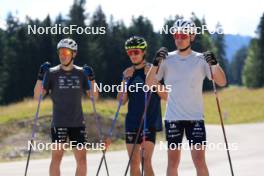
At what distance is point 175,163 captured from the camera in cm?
696

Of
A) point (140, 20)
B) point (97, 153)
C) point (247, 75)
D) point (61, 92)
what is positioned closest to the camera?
point (61, 92)

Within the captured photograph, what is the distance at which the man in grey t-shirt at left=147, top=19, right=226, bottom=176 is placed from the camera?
6941 millimetres

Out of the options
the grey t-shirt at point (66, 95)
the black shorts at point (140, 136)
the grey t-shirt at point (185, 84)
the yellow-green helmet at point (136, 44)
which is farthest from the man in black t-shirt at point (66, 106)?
the grey t-shirt at point (185, 84)

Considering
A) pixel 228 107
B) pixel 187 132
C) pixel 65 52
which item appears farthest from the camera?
pixel 228 107

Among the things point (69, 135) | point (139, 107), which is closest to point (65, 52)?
point (69, 135)

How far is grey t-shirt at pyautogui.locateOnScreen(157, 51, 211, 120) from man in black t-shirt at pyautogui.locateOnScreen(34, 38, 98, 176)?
1398 mm

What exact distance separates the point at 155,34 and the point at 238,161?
274ft

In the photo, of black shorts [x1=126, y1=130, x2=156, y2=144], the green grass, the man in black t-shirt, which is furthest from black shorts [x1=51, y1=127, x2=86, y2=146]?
the green grass

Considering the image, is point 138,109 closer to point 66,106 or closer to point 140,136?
point 140,136

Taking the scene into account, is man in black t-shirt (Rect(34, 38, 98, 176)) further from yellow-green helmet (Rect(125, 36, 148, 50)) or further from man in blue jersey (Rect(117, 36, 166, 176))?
yellow-green helmet (Rect(125, 36, 148, 50))

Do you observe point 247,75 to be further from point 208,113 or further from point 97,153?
point 97,153

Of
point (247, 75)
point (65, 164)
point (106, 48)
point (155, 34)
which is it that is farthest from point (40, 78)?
point (247, 75)

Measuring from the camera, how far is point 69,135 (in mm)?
7938

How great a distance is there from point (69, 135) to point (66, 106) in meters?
0.39
